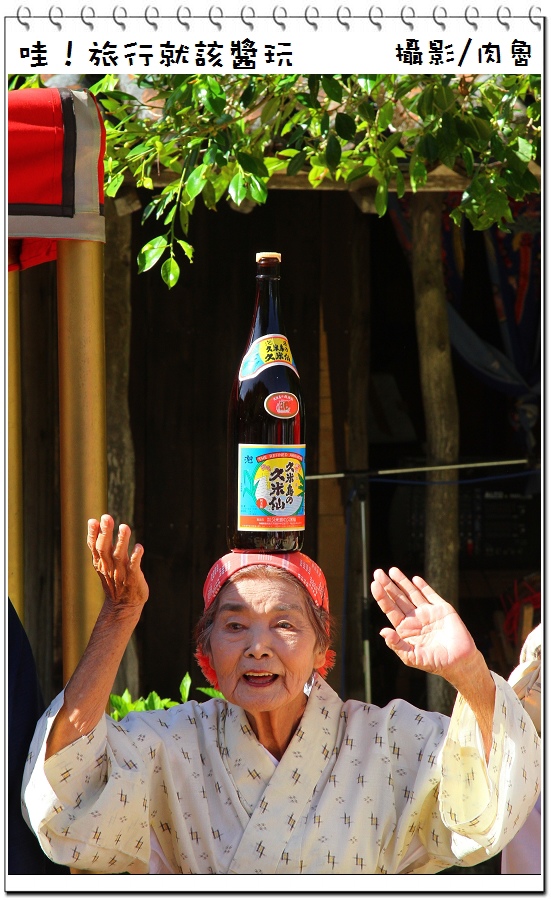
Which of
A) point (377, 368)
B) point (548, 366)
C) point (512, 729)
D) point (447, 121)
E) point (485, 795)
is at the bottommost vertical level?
point (485, 795)

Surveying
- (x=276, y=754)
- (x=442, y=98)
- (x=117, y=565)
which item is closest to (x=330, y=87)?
(x=442, y=98)

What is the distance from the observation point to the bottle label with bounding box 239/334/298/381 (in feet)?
7.31

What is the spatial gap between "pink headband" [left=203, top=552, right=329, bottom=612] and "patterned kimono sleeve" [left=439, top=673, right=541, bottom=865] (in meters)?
0.40

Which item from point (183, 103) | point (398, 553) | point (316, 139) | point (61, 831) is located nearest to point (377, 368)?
point (398, 553)

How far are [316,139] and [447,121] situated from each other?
2.42 feet

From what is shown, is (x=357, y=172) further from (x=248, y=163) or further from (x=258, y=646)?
(x=258, y=646)

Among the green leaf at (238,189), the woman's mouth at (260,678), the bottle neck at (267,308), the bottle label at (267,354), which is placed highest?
the green leaf at (238,189)

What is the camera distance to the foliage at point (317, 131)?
2.79m

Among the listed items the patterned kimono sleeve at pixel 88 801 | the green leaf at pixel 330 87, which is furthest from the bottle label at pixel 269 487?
the green leaf at pixel 330 87

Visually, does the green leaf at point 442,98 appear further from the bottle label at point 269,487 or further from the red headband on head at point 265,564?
the red headband on head at point 265,564

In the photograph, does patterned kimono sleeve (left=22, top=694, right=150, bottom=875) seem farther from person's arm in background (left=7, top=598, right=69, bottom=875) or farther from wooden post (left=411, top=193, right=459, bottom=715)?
wooden post (left=411, top=193, right=459, bottom=715)

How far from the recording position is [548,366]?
199 cm

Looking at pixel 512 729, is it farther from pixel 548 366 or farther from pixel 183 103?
pixel 183 103

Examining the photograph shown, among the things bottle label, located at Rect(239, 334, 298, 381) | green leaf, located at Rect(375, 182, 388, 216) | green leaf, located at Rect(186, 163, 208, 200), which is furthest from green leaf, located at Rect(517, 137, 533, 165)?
bottle label, located at Rect(239, 334, 298, 381)
